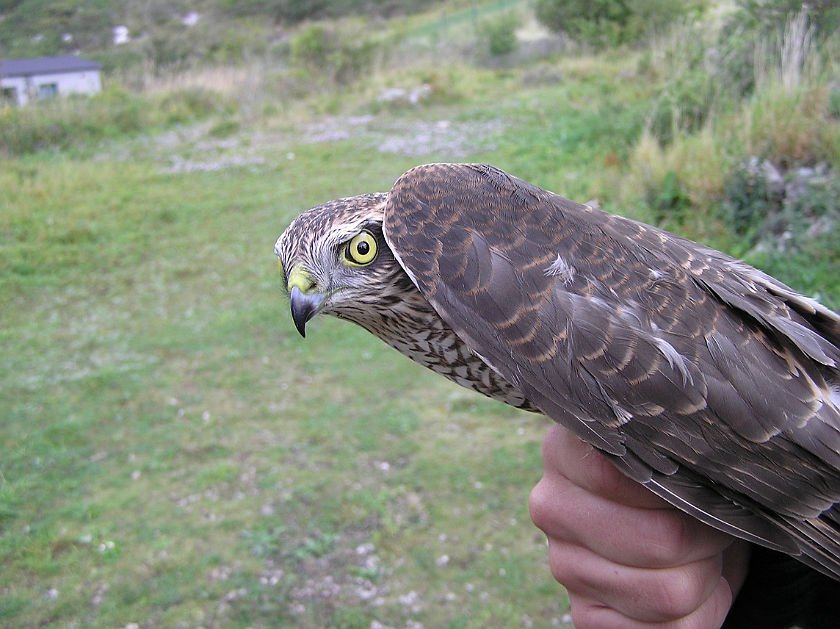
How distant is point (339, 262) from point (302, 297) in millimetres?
193

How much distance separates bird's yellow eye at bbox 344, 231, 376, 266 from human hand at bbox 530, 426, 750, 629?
0.92 metres

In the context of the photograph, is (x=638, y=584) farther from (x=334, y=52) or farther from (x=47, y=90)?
(x=334, y=52)

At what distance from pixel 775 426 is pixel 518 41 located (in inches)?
1255

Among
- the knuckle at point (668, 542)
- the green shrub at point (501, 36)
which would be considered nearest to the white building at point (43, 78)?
the green shrub at point (501, 36)

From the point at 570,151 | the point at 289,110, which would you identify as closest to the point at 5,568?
the point at 570,151

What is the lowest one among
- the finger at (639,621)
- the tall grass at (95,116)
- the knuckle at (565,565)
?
the tall grass at (95,116)

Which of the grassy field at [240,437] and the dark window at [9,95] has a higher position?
the dark window at [9,95]

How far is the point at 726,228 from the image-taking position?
235 inches

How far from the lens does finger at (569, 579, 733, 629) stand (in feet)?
6.44

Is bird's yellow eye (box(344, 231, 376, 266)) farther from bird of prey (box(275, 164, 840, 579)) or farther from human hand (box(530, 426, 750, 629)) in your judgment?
human hand (box(530, 426, 750, 629))

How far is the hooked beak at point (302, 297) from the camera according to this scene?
2275mm

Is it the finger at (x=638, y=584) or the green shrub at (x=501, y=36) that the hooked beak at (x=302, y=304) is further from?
the green shrub at (x=501, y=36)

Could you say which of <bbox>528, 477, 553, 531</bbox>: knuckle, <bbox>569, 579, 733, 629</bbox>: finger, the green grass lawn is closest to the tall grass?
the green grass lawn

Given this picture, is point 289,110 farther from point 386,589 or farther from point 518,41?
point 386,589
